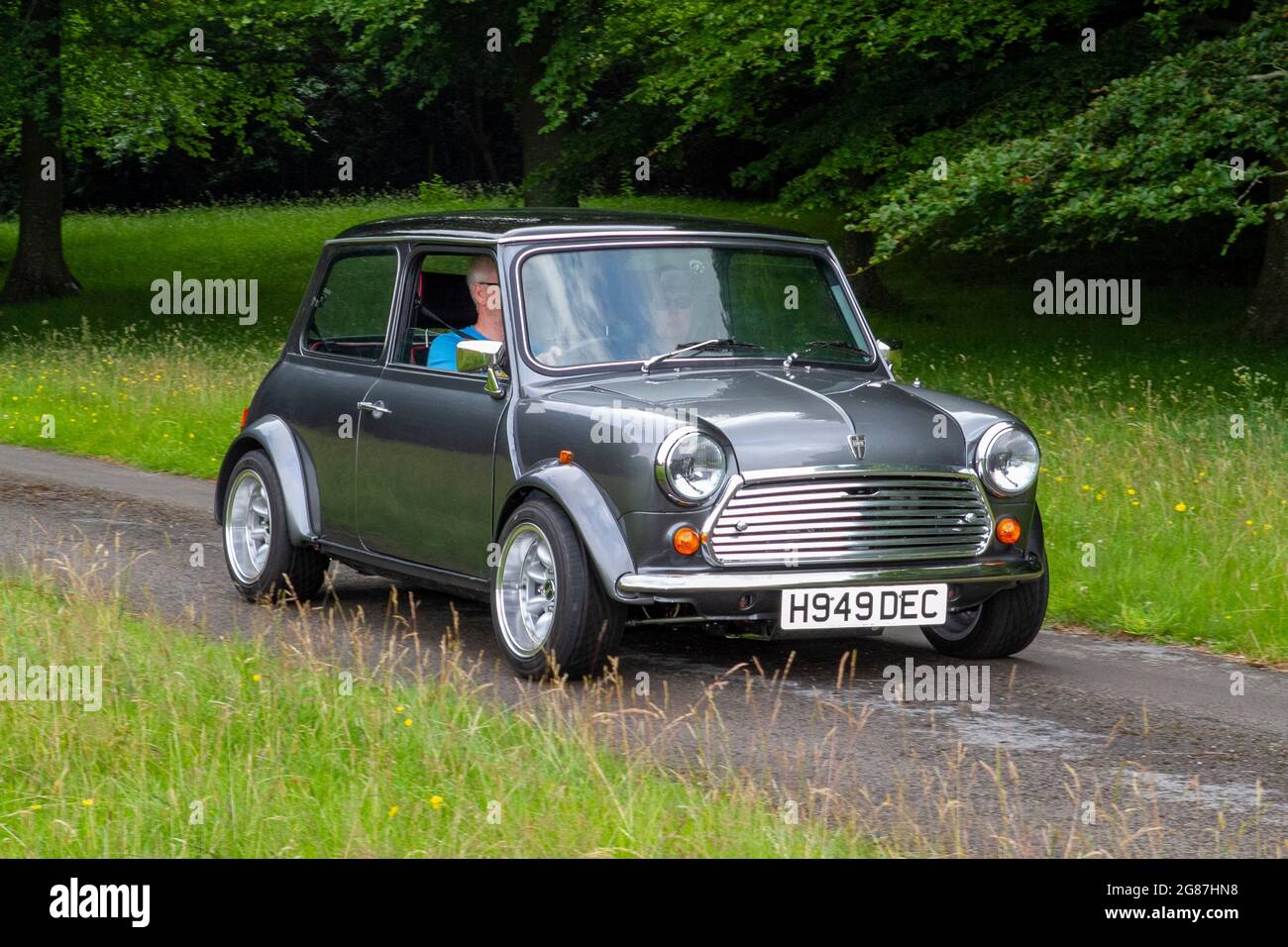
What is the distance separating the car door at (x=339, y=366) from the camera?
846 centimetres

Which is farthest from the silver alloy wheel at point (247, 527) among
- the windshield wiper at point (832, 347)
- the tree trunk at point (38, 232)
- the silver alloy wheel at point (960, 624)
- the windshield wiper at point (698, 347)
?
the tree trunk at point (38, 232)

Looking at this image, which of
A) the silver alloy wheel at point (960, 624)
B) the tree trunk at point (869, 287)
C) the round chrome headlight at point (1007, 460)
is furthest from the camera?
the tree trunk at point (869, 287)

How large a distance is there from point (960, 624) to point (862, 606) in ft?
3.95

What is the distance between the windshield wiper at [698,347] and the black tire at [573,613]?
33.0 inches

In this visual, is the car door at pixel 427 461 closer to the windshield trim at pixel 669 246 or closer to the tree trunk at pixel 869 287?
the windshield trim at pixel 669 246

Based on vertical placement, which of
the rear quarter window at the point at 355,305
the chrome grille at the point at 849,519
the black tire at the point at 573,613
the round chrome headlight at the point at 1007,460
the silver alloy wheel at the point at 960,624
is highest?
the rear quarter window at the point at 355,305

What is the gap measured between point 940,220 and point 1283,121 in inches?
136

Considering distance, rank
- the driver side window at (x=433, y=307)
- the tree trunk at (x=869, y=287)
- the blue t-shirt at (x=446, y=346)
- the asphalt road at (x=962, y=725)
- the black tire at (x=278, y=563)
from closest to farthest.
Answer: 1. the asphalt road at (x=962, y=725)
2. the blue t-shirt at (x=446, y=346)
3. the driver side window at (x=433, y=307)
4. the black tire at (x=278, y=563)
5. the tree trunk at (x=869, y=287)

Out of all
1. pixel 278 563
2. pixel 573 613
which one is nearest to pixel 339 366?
pixel 278 563

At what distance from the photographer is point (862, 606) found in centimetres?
680

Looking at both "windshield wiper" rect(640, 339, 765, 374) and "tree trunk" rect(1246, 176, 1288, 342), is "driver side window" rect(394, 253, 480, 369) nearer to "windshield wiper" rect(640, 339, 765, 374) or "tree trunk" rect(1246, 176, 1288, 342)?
"windshield wiper" rect(640, 339, 765, 374)

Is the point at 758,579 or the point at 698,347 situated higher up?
the point at 698,347

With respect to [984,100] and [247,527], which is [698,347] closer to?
[247,527]
